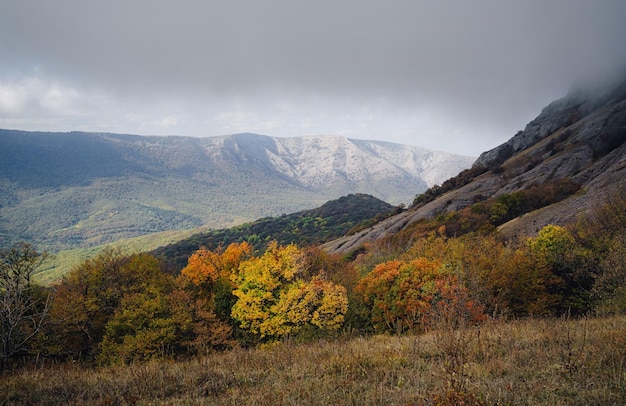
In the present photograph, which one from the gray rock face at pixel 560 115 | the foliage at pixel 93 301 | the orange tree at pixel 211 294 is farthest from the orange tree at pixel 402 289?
the gray rock face at pixel 560 115

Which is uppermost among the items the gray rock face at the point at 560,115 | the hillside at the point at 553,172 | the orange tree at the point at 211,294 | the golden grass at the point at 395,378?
the gray rock face at the point at 560,115

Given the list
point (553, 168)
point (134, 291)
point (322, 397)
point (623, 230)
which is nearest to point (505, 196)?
point (553, 168)

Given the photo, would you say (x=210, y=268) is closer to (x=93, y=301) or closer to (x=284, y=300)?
(x=93, y=301)

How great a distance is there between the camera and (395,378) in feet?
24.0

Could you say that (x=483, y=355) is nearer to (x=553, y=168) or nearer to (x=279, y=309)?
(x=279, y=309)

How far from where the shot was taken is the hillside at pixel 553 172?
5066 centimetres

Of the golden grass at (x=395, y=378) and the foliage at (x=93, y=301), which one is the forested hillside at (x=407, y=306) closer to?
the golden grass at (x=395, y=378)

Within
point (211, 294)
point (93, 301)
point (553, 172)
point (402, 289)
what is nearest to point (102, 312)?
point (93, 301)

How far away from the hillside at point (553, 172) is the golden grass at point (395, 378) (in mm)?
46735

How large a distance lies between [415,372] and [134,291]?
34.2 m

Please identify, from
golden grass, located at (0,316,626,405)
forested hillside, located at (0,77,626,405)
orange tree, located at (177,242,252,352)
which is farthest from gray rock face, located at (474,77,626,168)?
golden grass, located at (0,316,626,405)

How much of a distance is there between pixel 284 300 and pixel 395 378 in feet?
84.4

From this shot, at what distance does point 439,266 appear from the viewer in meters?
35.3

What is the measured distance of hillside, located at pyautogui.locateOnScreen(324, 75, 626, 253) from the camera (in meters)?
50.7
